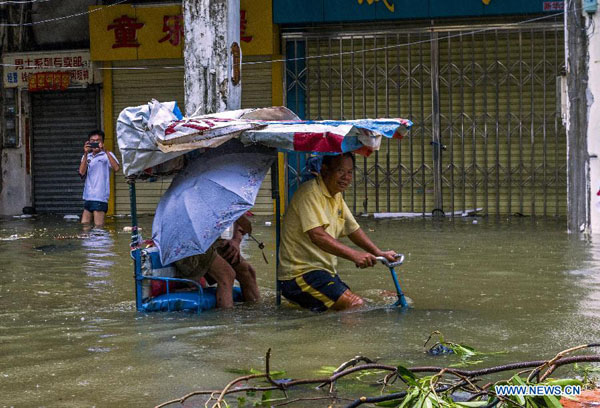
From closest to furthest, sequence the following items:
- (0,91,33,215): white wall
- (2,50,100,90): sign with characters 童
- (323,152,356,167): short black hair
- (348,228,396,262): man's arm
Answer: (323,152,356,167): short black hair, (348,228,396,262): man's arm, (2,50,100,90): sign with characters 童, (0,91,33,215): white wall

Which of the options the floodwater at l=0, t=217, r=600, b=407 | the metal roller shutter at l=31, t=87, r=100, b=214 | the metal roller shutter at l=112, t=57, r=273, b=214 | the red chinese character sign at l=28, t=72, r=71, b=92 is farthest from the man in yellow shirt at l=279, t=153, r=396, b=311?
the metal roller shutter at l=31, t=87, r=100, b=214

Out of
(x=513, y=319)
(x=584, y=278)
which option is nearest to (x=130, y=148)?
(x=513, y=319)

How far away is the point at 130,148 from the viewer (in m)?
7.05

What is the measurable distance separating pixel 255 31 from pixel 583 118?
20.2ft

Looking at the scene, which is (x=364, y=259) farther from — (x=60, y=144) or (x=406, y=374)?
→ (x=60, y=144)

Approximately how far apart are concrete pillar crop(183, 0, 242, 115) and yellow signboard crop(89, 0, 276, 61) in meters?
5.72

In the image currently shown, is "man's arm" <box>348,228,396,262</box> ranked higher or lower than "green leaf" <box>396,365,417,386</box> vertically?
higher

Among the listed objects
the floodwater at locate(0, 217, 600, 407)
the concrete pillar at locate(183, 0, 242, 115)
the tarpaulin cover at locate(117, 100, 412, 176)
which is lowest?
the floodwater at locate(0, 217, 600, 407)

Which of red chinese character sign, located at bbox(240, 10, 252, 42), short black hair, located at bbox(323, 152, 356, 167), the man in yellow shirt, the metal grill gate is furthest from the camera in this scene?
red chinese character sign, located at bbox(240, 10, 252, 42)

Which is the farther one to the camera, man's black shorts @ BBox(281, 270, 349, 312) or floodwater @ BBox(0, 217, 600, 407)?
man's black shorts @ BBox(281, 270, 349, 312)

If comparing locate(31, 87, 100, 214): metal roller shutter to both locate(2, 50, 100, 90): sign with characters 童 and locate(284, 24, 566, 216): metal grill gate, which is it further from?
locate(284, 24, 566, 216): metal grill gate

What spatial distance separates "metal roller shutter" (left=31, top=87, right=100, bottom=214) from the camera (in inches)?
712

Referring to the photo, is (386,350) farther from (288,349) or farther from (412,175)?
(412,175)

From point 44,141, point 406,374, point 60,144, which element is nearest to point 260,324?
point 406,374
